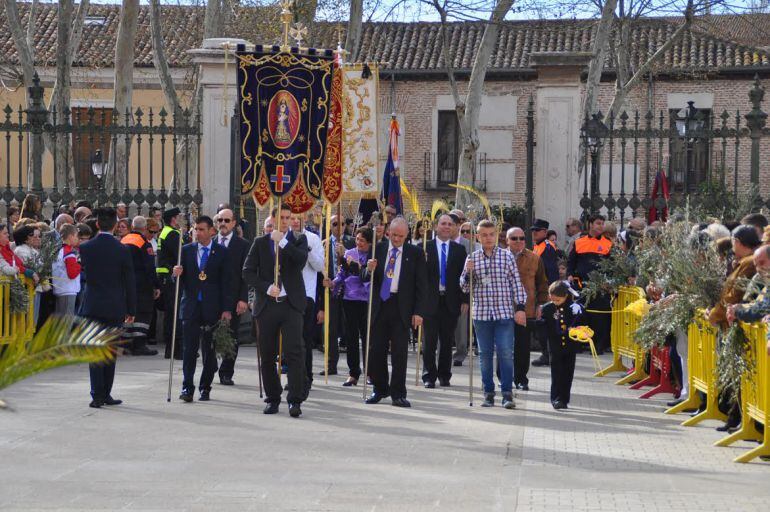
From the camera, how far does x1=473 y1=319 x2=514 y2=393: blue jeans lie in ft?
41.0

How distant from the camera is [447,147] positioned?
135 feet

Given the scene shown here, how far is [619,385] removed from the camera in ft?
48.2

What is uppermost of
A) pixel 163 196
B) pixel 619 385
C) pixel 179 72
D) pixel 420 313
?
pixel 179 72

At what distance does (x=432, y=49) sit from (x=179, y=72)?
812 centimetres

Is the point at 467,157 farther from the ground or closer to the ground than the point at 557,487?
farther from the ground

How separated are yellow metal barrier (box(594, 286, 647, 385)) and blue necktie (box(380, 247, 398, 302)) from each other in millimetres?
2810

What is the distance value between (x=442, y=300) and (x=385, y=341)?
1.94m

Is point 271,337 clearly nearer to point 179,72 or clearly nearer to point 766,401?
point 766,401

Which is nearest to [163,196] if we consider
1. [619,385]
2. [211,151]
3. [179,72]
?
[211,151]

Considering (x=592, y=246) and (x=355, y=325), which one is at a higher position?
(x=592, y=246)

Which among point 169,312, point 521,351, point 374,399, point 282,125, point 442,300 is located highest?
point 282,125

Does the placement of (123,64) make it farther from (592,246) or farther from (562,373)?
(562,373)

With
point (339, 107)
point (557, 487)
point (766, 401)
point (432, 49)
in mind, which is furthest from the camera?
point (432, 49)

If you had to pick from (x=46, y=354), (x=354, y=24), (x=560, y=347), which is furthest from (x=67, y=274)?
(x=46, y=354)
